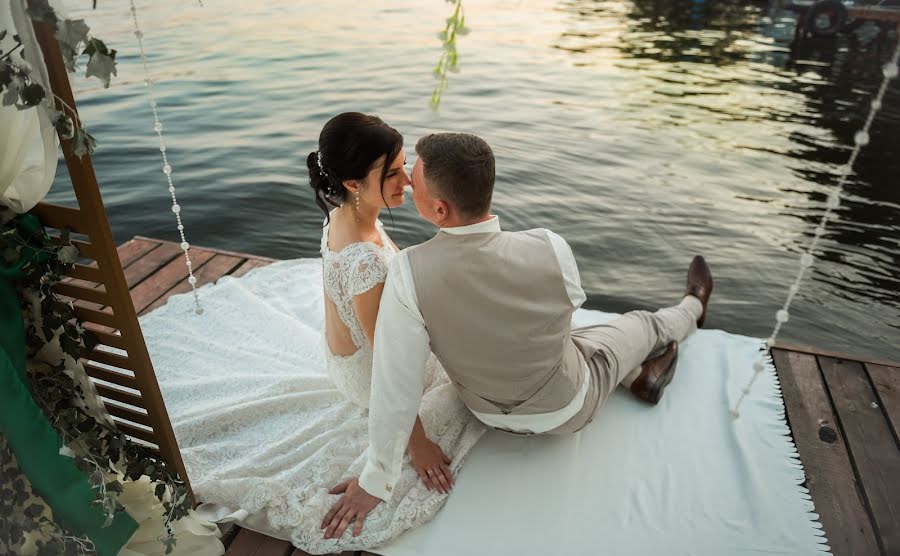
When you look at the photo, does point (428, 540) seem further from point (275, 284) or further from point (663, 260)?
point (663, 260)

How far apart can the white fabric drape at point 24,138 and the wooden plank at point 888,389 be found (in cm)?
284

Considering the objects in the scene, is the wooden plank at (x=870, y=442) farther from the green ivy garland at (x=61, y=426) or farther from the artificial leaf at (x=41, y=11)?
the artificial leaf at (x=41, y=11)

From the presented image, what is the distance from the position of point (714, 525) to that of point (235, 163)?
5157mm

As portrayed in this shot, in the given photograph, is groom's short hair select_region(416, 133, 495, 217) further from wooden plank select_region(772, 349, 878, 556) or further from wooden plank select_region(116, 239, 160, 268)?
wooden plank select_region(116, 239, 160, 268)

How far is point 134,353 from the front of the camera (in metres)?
1.53

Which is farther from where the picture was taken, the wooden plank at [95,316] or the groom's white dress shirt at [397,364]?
the groom's white dress shirt at [397,364]

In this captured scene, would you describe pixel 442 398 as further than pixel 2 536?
Yes

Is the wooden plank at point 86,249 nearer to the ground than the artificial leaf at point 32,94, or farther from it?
nearer to the ground

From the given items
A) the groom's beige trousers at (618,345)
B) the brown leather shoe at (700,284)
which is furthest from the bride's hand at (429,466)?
the brown leather shoe at (700,284)

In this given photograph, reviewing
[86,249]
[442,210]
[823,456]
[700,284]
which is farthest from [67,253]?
[700,284]

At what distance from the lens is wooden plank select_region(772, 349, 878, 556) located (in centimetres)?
183

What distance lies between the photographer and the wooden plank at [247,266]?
11.3ft

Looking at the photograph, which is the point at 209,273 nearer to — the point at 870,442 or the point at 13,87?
the point at 13,87

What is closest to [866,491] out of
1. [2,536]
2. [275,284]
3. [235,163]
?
[2,536]
